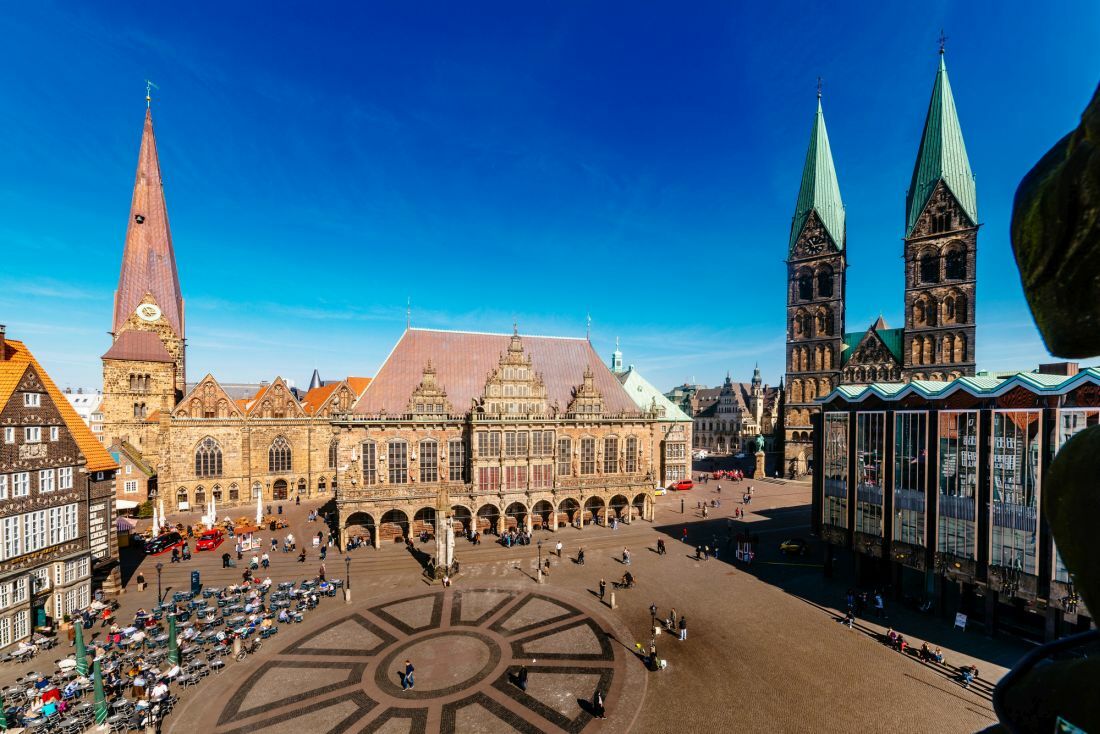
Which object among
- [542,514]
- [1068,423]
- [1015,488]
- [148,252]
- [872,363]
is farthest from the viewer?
[872,363]

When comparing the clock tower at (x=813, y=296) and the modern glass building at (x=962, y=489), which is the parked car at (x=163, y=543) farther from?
the clock tower at (x=813, y=296)

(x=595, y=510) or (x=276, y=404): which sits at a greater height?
(x=276, y=404)

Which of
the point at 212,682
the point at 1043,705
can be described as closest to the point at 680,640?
the point at 212,682

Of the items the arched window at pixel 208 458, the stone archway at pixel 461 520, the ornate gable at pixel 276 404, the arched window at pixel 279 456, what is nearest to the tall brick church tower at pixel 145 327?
the arched window at pixel 208 458

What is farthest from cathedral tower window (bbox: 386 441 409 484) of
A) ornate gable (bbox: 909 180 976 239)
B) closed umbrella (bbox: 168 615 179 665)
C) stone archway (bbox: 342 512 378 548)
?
ornate gable (bbox: 909 180 976 239)

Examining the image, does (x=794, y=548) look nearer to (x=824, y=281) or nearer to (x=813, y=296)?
(x=813, y=296)

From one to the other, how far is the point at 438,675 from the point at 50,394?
26.6 meters

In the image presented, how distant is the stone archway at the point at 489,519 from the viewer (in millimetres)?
43750

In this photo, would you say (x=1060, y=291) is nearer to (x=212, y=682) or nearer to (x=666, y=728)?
(x=666, y=728)

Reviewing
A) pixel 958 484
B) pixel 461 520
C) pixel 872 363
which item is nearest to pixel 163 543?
pixel 461 520

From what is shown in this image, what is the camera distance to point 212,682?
2138cm

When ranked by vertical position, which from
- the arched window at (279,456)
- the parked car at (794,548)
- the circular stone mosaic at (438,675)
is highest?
the arched window at (279,456)

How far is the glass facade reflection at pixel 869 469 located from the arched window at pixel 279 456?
192 feet

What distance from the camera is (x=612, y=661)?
2292cm
